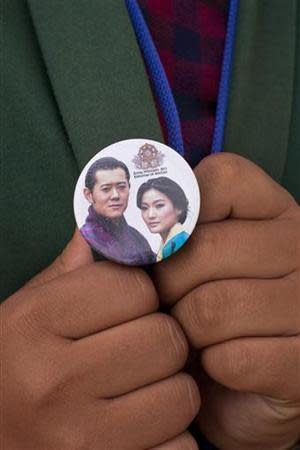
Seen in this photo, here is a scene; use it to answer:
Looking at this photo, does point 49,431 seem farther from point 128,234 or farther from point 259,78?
point 259,78

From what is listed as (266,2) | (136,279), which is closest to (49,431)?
(136,279)

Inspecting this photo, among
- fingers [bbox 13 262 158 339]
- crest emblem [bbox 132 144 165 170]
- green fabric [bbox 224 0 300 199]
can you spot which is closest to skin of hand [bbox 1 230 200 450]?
fingers [bbox 13 262 158 339]

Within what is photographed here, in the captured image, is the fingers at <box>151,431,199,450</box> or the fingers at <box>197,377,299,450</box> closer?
the fingers at <box>151,431,199,450</box>

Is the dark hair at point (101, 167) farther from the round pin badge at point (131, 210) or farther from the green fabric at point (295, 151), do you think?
the green fabric at point (295, 151)

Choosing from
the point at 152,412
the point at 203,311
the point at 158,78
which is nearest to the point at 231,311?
the point at 203,311

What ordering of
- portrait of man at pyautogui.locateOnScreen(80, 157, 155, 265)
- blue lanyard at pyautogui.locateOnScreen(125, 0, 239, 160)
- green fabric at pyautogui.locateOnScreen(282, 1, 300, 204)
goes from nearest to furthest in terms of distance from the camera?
1. portrait of man at pyautogui.locateOnScreen(80, 157, 155, 265)
2. blue lanyard at pyautogui.locateOnScreen(125, 0, 239, 160)
3. green fabric at pyautogui.locateOnScreen(282, 1, 300, 204)

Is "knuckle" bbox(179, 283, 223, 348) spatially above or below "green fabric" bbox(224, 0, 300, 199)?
below

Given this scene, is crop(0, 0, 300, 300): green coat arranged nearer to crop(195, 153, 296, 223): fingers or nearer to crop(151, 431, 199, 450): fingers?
crop(195, 153, 296, 223): fingers
